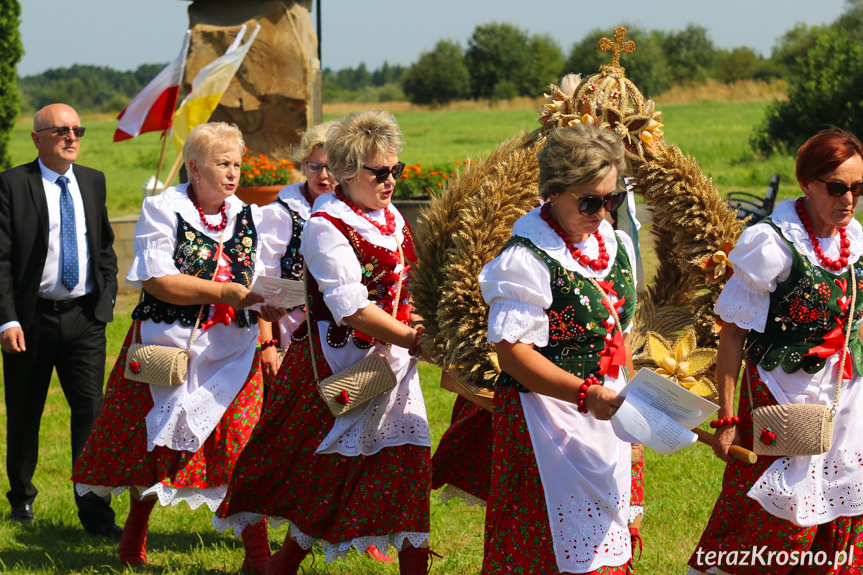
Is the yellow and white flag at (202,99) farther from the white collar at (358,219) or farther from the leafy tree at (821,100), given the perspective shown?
the leafy tree at (821,100)

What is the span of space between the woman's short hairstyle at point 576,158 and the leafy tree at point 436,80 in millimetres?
59228

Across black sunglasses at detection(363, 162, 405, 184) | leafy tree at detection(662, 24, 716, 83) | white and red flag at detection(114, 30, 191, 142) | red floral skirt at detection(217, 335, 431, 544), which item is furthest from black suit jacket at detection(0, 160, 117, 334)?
leafy tree at detection(662, 24, 716, 83)

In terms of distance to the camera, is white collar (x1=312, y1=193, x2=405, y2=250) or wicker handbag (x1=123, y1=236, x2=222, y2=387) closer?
white collar (x1=312, y1=193, x2=405, y2=250)

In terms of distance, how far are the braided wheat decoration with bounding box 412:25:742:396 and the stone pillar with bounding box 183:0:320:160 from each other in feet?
25.8

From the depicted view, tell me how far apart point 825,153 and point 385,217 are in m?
1.54

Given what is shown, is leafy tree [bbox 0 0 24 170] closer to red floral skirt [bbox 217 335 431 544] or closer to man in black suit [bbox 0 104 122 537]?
man in black suit [bbox 0 104 122 537]

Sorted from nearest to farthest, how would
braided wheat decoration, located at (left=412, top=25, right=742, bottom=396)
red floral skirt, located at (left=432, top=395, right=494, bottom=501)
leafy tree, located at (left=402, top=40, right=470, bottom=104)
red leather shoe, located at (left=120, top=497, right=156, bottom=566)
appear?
braided wheat decoration, located at (left=412, top=25, right=742, bottom=396) < red floral skirt, located at (left=432, top=395, right=494, bottom=501) < red leather shoe, located at (left=120, top=497, right=156, bottom=566) < leafy tree, located at (left=402, top=40, right=470, bottom=104)

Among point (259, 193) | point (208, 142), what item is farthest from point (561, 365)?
point (259, 193)

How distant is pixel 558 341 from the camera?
2785 mm

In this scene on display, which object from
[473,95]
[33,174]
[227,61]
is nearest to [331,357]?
[33,174]

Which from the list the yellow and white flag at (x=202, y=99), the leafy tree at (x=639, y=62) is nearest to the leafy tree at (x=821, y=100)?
the yellow and white flag at (x=202, y=99)

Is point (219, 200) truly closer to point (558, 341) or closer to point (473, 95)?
point (558, 341)

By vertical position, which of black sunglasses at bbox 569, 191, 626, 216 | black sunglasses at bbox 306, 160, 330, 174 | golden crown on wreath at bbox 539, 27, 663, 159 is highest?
golden crown on wreath at bbox 539, 27, 663, 159

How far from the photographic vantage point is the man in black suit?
15.6 feet
